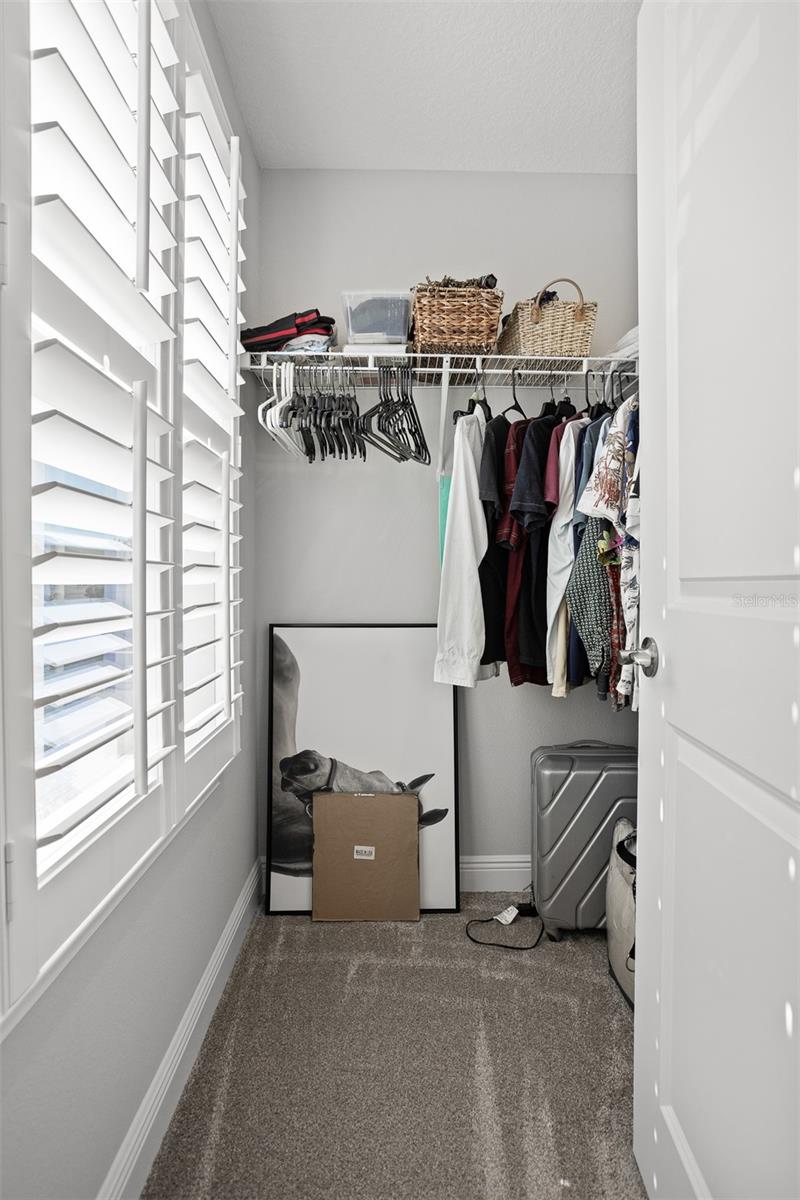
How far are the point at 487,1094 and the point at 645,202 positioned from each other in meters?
1.93

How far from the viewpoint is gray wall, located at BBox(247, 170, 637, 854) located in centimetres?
271

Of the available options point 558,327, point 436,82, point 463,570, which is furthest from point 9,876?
point 436,82

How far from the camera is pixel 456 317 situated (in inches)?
90.6

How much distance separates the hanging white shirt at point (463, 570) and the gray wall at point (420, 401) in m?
0.37

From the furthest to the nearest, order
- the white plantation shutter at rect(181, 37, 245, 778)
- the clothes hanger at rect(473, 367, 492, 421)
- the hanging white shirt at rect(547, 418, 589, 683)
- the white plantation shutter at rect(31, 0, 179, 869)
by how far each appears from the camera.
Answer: the clothes hanger at rect(473, 367, 492, 421) → the hanging white shirt at rect(547, 418, 589, 683) → the white plantation shutter at rect(181, 37, 245, 778) → the white plantation shutter at rect(31, 0, 179, 869)

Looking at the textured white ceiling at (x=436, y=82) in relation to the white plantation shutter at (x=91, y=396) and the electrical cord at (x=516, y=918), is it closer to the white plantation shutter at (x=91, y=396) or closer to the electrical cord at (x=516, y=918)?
the white plantation shutter at (x=91, y=396)

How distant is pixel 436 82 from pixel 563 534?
142 centimetres

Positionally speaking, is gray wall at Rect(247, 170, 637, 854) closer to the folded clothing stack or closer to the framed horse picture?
the framed horse picture

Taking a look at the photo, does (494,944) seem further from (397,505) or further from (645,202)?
(645,202)

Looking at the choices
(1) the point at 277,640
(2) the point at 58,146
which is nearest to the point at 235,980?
A: (1) the point at 277,640

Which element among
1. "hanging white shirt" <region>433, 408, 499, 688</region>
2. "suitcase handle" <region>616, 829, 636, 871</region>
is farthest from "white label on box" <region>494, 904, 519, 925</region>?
"hanging white shirt" <region>433, 408, 499, 688</region>

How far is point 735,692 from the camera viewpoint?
1.03 meters

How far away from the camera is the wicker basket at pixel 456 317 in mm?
2289

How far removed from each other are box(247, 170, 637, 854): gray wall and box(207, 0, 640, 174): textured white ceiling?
0.09 metres
